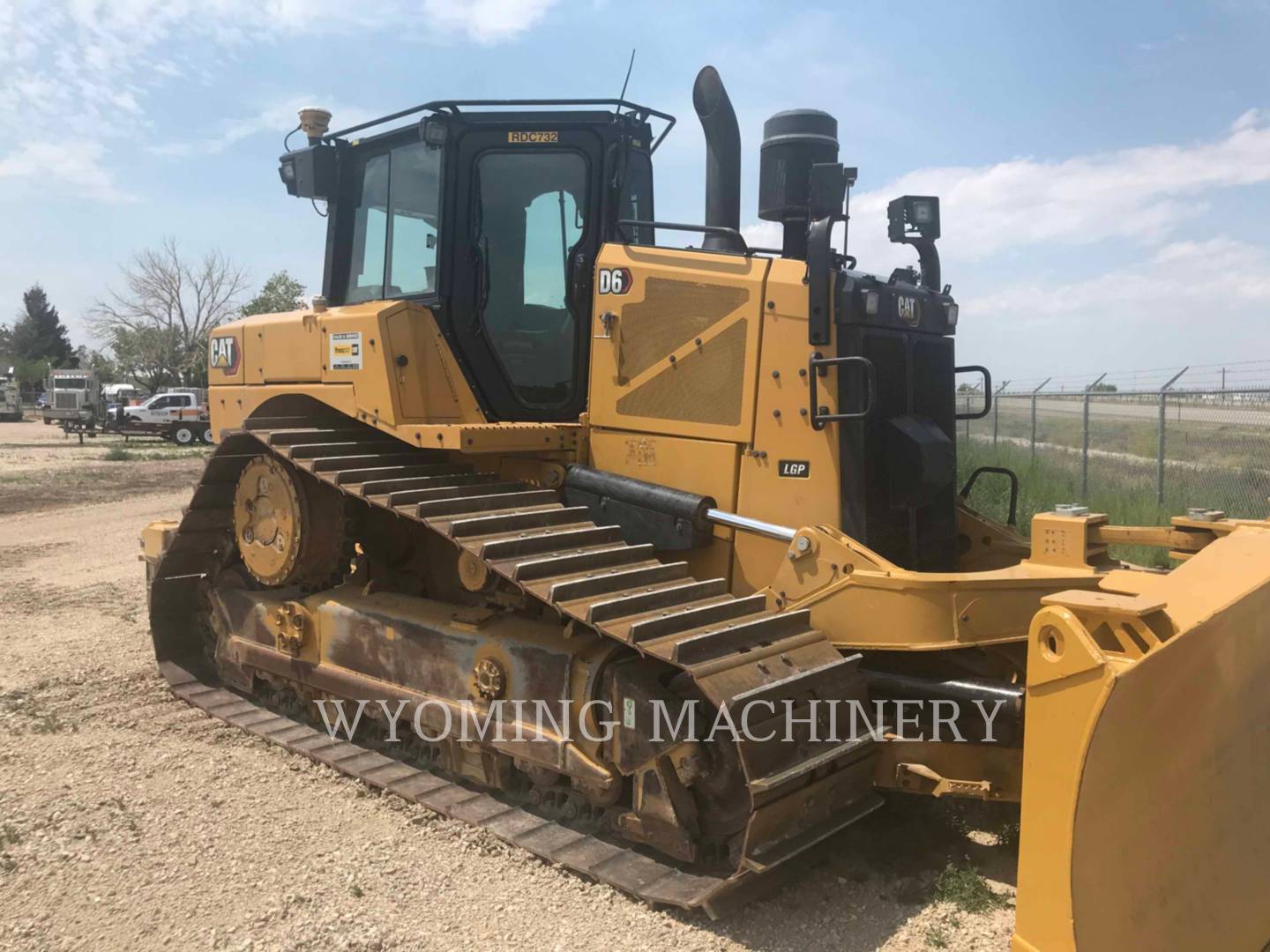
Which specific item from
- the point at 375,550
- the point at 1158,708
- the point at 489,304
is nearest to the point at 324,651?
the point at 375,550

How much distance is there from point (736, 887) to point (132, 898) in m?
2.33

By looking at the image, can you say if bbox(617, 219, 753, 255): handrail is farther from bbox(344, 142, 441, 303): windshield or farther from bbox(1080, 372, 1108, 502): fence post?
bbox(1080, 372, 1108, 502): fence post

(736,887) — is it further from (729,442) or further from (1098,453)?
(1098,453)

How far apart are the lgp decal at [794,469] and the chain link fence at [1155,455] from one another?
468 cm

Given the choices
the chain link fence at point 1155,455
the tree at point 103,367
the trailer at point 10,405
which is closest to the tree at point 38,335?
the tree at point 103,367

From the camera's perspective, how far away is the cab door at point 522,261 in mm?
5352

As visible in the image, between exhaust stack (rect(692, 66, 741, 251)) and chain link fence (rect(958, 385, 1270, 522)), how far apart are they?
4271 millimetres

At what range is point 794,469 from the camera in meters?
4.53

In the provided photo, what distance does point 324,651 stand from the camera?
18.5 feet

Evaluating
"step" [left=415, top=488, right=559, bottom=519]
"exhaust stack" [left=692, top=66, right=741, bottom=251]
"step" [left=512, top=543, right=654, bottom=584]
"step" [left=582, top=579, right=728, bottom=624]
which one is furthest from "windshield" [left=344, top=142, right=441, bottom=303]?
"step" [left=582, top=579, right=728, bottom=624]

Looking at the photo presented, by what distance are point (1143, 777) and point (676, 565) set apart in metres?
2.05

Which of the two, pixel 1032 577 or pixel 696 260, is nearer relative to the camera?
pixel 1032 577

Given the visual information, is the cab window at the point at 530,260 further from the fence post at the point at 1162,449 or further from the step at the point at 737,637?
the fence post at the point at 1162,449

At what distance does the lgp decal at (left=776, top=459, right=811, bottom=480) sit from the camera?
4496mm
